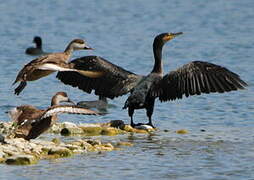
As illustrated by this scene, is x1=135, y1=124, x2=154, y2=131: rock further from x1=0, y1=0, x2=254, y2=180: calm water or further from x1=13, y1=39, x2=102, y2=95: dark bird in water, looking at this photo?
x1=13, y1=39, x2=102, y2=95: dark bird in water

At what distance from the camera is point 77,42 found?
14828 mm

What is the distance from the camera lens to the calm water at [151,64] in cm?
1128

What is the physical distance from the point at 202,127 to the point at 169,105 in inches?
94.9

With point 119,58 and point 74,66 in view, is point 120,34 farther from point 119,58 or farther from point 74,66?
point 74,66

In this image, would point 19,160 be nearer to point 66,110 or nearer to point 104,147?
point 66,110

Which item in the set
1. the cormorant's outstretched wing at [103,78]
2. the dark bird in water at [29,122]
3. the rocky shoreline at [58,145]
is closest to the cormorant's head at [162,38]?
the cormorant's outstretched wing at [103,78]

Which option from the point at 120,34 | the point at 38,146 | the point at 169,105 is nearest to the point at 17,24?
the point at 120,34

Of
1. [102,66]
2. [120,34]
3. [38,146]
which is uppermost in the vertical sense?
A: [120,34]

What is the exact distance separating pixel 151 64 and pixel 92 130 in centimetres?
881

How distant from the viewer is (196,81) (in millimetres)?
14016

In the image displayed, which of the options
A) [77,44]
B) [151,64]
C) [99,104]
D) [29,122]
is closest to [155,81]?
[77,44]

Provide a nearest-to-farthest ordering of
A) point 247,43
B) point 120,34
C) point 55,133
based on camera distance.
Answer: point 55,133 < point 247,43 < point 120,34

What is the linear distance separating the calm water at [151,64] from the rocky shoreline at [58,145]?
216mm

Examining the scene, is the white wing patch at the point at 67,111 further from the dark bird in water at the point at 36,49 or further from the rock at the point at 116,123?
the dark bird in water at the point at 36,49
